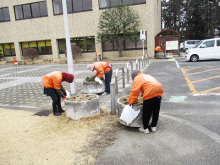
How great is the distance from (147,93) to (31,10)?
23673 millimetres

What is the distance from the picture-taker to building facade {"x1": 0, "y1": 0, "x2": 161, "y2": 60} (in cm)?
1938

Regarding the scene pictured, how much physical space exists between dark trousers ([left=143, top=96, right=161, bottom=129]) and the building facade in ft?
54.5

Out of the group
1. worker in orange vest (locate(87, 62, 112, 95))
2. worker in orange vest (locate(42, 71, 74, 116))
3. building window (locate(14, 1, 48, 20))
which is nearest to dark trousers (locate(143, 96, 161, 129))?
worker in orange vest (locate(42, 71, 74, 116))

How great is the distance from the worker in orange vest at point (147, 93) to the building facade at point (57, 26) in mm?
16625

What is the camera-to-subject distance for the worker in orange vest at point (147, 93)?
3467 mm

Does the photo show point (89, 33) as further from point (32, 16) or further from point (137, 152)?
point (137, 152)

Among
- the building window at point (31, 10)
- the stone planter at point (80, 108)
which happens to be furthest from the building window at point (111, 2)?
the stone planter at point (80, 108)

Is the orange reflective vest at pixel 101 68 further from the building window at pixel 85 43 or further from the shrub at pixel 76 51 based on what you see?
the building window at pixel 85 43

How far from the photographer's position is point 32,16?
22.7 meters

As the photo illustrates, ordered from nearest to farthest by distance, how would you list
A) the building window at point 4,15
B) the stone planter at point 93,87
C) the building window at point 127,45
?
1. the stone planter at point 93,87
2. the building window at point 127,45
3. the building window at point 4,15

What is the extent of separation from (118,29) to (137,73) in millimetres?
15482

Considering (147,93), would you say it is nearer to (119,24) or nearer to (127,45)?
(119,24)

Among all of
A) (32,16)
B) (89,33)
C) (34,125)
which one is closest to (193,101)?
(34,125)

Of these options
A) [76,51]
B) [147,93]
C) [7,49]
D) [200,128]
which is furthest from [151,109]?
[7,49]
